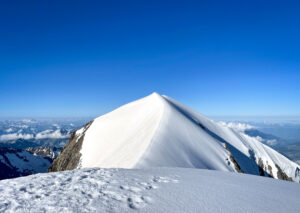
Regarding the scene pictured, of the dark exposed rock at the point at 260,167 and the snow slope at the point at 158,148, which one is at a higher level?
the snow slope at the point at 158,148

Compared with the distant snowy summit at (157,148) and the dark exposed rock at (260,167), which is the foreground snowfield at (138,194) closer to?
the distant snowy summit at (157,148)

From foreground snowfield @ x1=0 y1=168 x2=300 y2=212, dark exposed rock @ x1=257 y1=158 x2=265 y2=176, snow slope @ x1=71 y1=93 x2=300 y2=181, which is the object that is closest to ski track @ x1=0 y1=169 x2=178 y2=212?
foreground snowfield @ x1=0 y1=168 x2=300 y2=212

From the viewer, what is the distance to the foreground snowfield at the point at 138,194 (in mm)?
6145

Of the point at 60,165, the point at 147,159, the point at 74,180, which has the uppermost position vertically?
the point at 74,180

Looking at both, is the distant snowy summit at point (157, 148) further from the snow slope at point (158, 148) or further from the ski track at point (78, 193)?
the ski track at point (78, 193)

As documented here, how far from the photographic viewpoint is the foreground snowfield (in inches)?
242

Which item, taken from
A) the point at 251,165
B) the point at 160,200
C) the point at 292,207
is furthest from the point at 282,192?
the point at 251,165

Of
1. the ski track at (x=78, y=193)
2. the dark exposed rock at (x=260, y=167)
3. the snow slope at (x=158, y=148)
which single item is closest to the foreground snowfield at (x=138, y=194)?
the ski track at (x=78, y=193)

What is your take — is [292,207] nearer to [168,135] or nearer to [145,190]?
[145,190]

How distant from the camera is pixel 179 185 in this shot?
849 centimetres

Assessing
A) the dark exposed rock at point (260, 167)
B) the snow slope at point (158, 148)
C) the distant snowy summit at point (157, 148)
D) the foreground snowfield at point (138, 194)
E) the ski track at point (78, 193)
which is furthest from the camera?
the dark exposed rock at point (260, 167)

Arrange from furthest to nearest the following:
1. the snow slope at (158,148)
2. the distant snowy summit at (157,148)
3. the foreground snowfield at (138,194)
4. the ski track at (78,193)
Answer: the distant snowy summit at (157,148), the snow slope at (158,148), the foreground snowfield at (138,194), the ski track at (78,193)

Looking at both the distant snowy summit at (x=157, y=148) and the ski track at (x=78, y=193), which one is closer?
the ski track at (x=78, y=193)

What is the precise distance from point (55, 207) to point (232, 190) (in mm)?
7006
